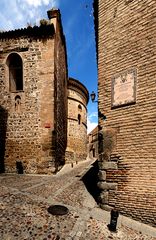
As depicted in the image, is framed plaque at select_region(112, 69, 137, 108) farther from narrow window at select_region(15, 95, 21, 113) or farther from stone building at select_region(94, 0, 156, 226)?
narrow window at select_region(15, 95, 21, 113)

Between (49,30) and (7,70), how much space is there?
122 inches

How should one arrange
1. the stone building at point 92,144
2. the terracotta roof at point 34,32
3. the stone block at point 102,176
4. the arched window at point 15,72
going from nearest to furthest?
the stone block at point 102,176 → the terracotta roof at point 34,32 → the arched window at point 15,72 → the stone building at point 92,144

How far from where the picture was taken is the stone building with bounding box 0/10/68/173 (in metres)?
10.6

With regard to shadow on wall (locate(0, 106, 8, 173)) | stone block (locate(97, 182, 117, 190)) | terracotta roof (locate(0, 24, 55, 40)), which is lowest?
stone block (locate(97, 182, 117, 190))

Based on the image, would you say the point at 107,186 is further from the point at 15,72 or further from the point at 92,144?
the point at 92,144

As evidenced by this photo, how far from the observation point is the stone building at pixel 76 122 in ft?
63.8

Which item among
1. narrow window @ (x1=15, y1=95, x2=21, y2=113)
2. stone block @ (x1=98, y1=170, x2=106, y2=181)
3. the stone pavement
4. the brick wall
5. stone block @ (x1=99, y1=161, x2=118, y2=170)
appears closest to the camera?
the stone pavement

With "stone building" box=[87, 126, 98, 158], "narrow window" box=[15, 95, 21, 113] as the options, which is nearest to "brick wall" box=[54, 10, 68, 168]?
"narrow window" box=[15, 95, 21, 113]

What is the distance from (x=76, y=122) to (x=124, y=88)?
15.0 m

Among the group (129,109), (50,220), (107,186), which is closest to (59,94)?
(129,109)

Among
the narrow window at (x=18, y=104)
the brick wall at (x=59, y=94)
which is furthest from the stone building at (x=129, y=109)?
the narrow window at (x=18, y=104)

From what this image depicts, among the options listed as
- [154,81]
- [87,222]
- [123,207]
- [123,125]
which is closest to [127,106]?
[123,125]

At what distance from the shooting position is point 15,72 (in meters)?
12.1

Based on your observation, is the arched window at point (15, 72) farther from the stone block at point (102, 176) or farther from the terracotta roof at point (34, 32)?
the stone block at point (102, 176)
